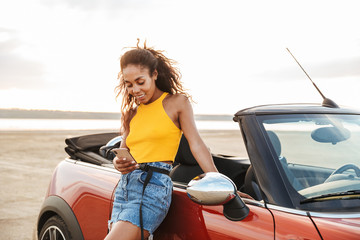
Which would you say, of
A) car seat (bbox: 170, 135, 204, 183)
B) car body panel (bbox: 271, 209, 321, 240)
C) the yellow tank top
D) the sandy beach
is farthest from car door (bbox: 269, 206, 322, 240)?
the sandy beach

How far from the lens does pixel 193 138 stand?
2.59m

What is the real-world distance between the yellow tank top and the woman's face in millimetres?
106

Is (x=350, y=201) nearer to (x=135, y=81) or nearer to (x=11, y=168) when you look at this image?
(x=135, y=81)

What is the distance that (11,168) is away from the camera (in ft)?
33.0

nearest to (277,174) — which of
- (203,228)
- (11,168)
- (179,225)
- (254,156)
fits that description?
(254,156)

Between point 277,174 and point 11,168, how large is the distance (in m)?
8.99

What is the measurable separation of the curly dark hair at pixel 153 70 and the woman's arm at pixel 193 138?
299 millimetres

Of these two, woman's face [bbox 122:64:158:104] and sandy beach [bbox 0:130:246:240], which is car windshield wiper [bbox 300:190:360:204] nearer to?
woman's face [bbox 122:64:158:104]

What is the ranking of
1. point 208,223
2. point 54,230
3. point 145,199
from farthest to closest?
1. point 54,230
2. point 145,199
3. point 208,223

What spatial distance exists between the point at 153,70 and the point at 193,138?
1.65 feet

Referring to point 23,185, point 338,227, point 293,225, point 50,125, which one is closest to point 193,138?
point 293,225

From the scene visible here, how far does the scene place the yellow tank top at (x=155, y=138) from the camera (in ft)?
8.41

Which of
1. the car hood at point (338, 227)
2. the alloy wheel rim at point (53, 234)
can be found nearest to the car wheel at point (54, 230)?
the alloy wheel rim at point (53, 234)

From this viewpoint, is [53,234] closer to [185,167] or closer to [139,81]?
→ [185,167]
